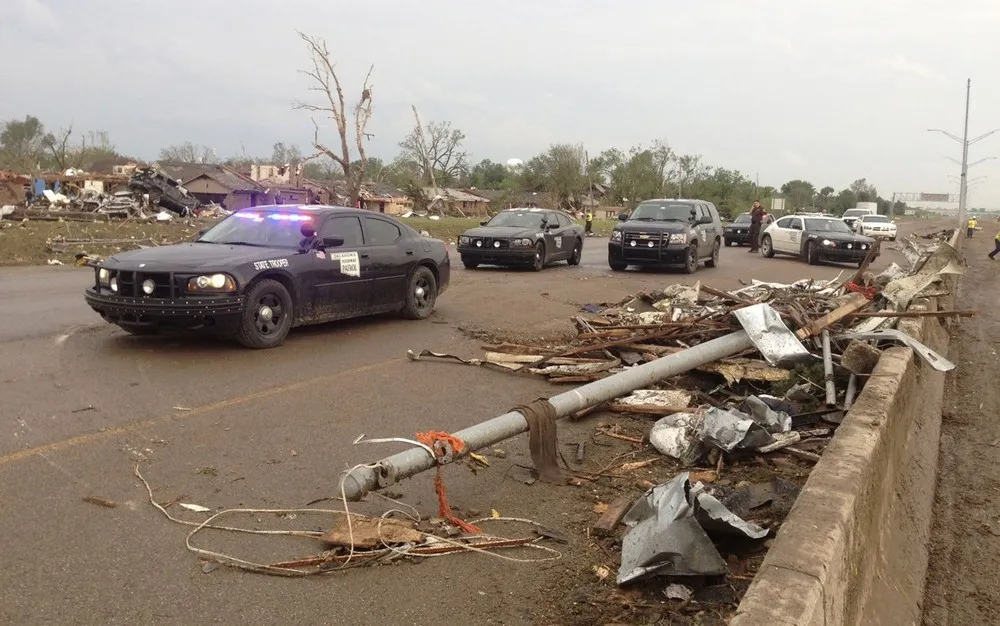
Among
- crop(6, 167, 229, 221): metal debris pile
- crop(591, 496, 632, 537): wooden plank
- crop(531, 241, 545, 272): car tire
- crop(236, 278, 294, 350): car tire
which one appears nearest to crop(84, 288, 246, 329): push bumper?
crop(236, 278, 294, 350): car tire

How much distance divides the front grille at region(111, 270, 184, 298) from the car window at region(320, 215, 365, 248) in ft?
6.73

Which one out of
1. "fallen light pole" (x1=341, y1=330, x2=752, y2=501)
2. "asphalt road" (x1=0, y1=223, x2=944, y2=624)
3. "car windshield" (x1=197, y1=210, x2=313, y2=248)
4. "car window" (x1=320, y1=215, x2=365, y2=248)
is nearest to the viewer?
"asphalt road" (x1=0, y1=223, x2=944, y2=624)

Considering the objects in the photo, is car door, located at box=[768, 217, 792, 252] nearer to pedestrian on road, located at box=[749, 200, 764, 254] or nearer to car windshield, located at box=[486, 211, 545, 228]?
pedestrian on road, located at box=[749, 200, 764, 254]

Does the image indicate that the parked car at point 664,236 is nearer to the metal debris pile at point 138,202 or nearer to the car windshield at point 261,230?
the car windshield at point 261,230

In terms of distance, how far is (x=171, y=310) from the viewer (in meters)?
7.53

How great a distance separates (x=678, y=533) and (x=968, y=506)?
119 inches

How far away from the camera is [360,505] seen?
448cm

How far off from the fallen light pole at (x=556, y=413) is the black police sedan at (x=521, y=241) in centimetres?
1090

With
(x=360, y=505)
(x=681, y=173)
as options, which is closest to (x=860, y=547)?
(x=360, y=505)

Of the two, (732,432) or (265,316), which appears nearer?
(732,432)

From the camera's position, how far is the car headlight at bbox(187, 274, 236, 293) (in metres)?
7.65

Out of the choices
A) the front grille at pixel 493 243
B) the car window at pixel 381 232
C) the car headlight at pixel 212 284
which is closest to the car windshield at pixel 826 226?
the front grille at pixel 493 243

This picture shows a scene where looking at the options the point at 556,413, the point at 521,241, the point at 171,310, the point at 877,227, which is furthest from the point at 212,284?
the point at 877,227

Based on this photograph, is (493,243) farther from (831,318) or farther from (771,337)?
(771,337)
